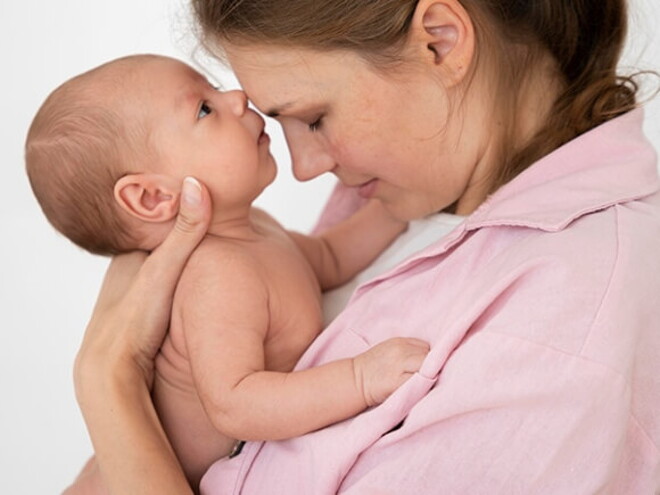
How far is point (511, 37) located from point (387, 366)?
1.55ft

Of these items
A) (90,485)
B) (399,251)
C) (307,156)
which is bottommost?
(90,485)

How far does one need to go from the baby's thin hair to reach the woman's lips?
1.15ft

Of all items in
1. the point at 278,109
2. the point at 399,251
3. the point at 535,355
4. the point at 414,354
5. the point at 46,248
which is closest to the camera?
the point at 535,355

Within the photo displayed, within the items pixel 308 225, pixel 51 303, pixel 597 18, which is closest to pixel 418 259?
pixel 597 18

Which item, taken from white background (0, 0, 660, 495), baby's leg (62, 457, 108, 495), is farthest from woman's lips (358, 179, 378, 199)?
white background (0, 0, 660, 495)

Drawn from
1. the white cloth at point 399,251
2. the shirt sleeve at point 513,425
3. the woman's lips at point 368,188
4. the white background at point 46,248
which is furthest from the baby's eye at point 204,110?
the white background at point 46,248

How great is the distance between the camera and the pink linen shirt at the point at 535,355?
1095 millimetres

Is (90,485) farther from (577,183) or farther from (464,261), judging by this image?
(577,183)

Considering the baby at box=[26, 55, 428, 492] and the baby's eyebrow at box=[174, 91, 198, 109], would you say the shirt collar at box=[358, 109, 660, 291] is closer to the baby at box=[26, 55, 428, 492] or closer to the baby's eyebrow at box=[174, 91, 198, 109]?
the baby at box=[26, 55, 428, 492]

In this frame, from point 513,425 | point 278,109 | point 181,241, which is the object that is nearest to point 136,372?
point 181,241

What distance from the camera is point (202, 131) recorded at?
1.40 meters

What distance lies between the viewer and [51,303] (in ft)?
7.85

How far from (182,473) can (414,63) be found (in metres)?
0.62

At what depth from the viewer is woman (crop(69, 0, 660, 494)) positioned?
1105mm
